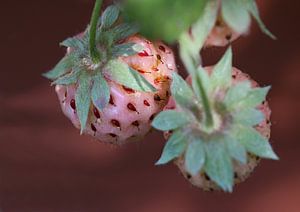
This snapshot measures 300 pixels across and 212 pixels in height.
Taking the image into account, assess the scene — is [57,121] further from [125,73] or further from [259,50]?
[125,73]

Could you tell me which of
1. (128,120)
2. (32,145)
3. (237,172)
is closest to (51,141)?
(32,145)

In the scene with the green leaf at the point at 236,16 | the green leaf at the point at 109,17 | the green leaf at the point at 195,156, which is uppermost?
the green leaf at the point at 236,16

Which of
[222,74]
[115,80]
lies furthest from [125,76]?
[222,74]

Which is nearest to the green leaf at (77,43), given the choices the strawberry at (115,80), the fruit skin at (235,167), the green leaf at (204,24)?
the strawberry at (115,80)

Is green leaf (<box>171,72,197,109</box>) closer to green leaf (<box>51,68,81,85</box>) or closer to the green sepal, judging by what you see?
the green sepal

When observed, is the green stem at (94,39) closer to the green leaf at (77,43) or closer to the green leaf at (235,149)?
the green leaf at (77,43)
